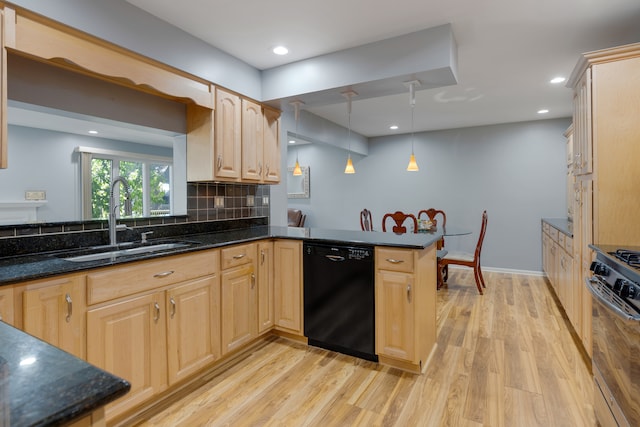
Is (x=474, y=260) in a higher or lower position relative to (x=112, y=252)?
lower

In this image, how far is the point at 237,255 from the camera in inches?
97.6

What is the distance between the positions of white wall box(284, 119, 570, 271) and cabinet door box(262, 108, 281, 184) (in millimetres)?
3286

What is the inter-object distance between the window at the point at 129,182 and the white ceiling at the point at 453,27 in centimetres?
137

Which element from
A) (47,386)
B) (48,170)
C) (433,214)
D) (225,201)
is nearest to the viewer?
(47,386)

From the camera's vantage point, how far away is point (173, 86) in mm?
2426

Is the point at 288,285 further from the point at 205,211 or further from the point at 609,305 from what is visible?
the point at 609,305

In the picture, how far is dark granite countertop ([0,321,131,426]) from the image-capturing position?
49cm

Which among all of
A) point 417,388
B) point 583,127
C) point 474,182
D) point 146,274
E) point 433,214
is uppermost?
point 583,127

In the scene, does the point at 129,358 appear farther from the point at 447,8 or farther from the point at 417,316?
the point at 447,8

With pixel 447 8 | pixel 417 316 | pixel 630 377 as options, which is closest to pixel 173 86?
Answer: pixel 447 8

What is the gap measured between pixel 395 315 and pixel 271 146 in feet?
6.49

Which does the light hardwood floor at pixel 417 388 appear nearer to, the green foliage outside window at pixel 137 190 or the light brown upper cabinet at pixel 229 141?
the light brown upper cabinet at pixel 229 141

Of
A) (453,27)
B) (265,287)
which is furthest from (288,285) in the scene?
(453,27)

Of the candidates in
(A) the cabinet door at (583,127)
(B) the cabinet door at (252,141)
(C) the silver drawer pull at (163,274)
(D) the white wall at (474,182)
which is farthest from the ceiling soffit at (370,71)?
(D) the white wall at (474,182)
